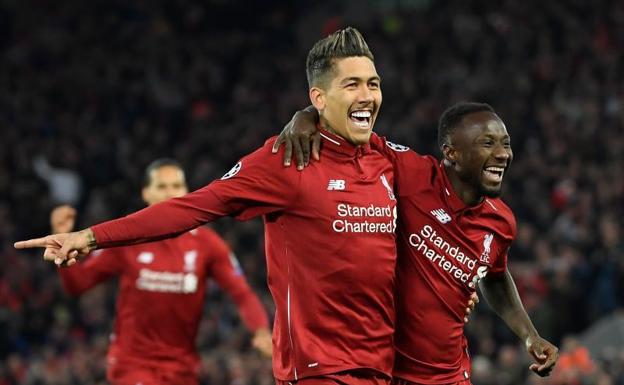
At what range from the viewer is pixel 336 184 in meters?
5.12

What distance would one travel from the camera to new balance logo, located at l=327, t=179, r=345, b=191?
16.8 feet

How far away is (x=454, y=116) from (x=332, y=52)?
766 mm

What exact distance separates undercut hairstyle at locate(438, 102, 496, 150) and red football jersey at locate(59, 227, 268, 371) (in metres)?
2.54

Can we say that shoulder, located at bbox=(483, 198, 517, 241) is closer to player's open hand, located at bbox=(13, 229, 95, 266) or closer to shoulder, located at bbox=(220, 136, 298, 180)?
shoulder, located at bbox=(220, 136, 298, 180)

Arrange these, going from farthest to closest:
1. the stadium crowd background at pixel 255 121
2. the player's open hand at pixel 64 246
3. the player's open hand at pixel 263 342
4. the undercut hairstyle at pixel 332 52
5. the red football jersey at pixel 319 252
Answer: the stadium crowd background at pixel 255 121, the player's open hand at pixel 263 342, the undercut hairstyle at pixel 332 52, the red football jersey at pixel 319 252, the player's open hand at pixel 64 246

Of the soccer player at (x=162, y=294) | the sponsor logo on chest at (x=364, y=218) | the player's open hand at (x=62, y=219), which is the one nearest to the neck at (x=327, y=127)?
the sponsor logo on chest at (x=364, y=218)

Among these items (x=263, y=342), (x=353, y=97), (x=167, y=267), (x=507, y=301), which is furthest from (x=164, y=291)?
(x=353, y=97)

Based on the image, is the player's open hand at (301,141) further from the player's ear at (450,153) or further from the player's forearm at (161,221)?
the player's ear at (450,153)

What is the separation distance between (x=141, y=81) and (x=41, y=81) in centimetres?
173

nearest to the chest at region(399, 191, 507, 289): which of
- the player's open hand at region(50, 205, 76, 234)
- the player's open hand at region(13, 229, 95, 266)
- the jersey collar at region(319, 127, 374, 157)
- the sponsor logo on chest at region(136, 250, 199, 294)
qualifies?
the jersey collar at region(319, 127, 374, 157)

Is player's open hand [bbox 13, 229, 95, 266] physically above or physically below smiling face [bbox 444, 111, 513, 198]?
below

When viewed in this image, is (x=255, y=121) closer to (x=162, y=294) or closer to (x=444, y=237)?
(x=162, y=294)

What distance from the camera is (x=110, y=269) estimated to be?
8.00 m

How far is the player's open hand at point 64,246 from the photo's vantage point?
4605 millimetres
